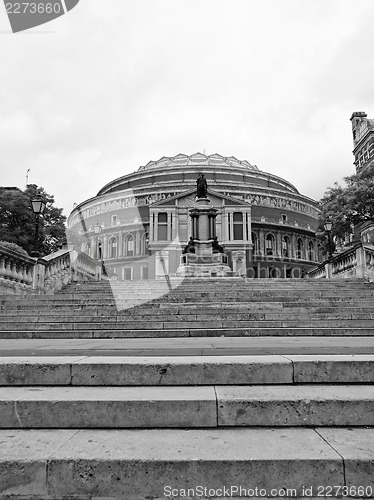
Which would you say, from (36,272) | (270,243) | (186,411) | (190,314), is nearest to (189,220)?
(270,243)

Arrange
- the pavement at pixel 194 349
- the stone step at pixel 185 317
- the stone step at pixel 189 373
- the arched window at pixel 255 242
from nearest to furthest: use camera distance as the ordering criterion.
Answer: the stone step at pixel 189 373 → the pavement at pixel 194 349 → the stone step at pixel 185 317 → the arched window at pixel 255 242

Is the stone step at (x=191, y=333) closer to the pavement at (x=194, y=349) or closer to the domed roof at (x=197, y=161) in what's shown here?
the pavement at (x=194, y=349)

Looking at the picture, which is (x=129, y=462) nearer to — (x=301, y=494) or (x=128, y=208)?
(x=301, y=494)

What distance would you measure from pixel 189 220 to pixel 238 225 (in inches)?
303

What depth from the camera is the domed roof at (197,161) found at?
82312 millimetres

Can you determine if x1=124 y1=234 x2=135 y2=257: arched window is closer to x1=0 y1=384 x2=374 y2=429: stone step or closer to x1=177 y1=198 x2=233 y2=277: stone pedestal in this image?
x1=177 y1=198 x2=233 y2=277: stone pedestal

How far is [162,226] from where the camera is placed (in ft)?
209

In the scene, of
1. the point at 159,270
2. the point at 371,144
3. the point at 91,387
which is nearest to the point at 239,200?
the point at 159,270

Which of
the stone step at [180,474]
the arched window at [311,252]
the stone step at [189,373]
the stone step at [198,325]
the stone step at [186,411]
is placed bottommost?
the stone step at [180,474]

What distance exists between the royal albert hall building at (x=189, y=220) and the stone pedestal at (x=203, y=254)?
2638cm

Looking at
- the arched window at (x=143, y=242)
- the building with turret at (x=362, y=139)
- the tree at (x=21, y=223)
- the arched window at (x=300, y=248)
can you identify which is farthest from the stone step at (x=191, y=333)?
the arched window at (x=300, y=248)

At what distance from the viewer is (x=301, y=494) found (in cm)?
250

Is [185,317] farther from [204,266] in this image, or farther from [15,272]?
[204,266]

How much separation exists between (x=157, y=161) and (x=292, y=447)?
8756 cm
